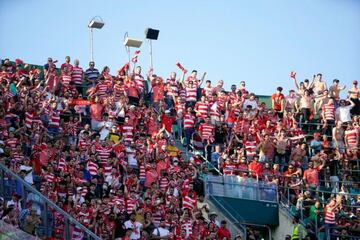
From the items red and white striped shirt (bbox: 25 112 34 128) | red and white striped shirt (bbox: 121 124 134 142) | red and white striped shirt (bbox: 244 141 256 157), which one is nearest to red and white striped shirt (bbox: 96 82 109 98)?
red and white striped shirt (bbox: 121 124 134 142)

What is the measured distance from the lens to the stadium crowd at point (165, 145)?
28.7 meters

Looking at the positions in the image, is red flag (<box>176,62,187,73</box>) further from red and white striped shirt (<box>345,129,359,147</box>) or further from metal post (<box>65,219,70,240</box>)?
metal post (<box>65,219,70,240</box>)

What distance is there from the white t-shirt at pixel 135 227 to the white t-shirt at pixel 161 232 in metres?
0.40

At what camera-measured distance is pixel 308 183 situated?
33.4 meters

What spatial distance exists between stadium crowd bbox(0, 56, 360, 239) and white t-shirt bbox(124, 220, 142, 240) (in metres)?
0.04

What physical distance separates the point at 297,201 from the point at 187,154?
334 cm

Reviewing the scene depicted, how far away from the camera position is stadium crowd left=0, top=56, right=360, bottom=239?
28734 millimetres

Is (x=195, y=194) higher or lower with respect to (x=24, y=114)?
lower

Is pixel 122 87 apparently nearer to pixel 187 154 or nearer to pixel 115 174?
pixel 187 154

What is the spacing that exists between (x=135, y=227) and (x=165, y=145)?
5.25 m

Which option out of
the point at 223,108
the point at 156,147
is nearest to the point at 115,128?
the point at 156,147

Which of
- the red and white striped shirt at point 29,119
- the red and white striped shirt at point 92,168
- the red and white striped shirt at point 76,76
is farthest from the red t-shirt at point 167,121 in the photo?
the red and white striped shirt at point 29,119

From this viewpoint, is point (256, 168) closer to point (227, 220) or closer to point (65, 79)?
point (227, 220)

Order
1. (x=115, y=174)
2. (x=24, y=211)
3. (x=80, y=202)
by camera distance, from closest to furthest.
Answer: (x=24, y=211) → (x=80, y=202) → (x=115, y=174)
